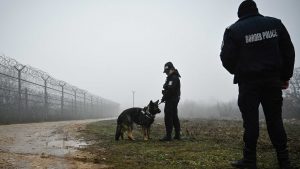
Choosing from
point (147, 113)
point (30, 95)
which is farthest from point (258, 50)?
point (30, 95)

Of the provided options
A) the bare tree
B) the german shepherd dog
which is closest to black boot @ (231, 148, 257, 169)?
the german shepherd dog

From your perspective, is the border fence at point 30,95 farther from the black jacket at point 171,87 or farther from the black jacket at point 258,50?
the black jacket at point 258,50

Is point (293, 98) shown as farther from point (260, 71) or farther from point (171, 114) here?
point (260, 71)

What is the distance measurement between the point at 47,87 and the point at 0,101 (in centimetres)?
679

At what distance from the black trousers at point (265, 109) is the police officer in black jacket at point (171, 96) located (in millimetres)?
4064

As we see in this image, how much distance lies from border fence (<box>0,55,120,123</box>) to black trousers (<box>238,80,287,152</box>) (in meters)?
14.6

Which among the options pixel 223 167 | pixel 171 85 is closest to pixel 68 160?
pixel 223 167

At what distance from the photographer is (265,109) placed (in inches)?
145

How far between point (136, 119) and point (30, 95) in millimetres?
12887

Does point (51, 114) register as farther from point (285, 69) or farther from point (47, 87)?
point (285, 69)

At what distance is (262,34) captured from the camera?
12.0 feet

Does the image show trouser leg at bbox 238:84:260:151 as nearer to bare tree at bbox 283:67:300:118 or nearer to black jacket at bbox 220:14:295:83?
black jacket at bbox 220:14:295:83

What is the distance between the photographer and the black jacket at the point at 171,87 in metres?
7.71

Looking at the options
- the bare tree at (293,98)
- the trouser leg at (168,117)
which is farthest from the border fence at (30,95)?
the bare tree at (293,98)
